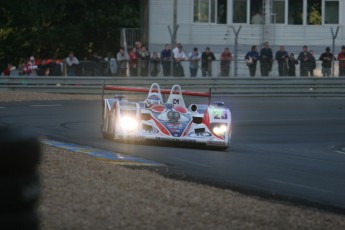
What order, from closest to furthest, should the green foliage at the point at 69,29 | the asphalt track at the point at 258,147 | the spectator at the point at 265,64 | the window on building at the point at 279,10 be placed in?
the asphalt track at the point at 258,147
the spectator at the point at 265,64
the window on building at the point at 279,10
the green foliage at the point at 69,29

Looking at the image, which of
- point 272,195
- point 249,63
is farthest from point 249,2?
point 272,195

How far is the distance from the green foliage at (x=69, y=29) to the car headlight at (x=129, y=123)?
31.4 m

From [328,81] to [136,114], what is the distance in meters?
17.5

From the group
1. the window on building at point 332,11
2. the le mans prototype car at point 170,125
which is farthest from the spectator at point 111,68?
the le mans prototype car at point 170,125

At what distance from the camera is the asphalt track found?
10852 mm

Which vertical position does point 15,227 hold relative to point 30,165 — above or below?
below

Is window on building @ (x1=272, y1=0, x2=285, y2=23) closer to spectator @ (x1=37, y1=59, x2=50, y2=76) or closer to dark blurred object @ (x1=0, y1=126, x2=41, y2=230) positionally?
spectator @ (x1=37, y1=59, x2=50, y2=76)

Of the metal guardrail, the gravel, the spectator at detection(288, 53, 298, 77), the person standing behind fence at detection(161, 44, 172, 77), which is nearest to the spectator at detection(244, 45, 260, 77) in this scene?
the metal guardrail

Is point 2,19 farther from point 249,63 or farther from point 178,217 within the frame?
point 178,217

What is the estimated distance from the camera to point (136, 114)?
1516cm

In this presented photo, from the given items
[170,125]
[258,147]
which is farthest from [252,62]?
[170,125]

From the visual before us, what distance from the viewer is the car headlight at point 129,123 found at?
49.5ft

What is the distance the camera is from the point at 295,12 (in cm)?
4181

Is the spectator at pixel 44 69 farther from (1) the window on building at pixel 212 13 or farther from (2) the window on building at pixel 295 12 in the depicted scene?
(2) the window on building at pixel 295 12
